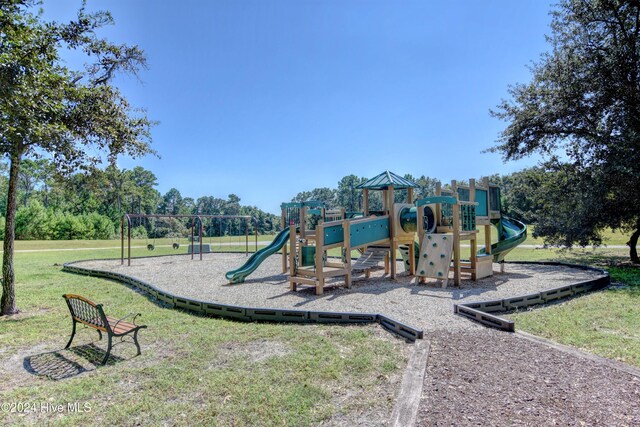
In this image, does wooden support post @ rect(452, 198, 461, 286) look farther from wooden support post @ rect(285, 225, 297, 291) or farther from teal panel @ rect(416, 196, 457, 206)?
wooden support post @ rect(285, 225, 297, 291)

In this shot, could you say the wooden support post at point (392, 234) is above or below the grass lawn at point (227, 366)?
above

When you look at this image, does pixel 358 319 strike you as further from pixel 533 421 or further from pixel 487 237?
pixel 487 237

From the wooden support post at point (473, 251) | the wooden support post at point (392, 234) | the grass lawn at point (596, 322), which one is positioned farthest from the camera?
the wooden support post at point (392, 234)

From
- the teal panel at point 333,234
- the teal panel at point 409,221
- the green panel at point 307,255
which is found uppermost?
the teal panel at point 409,221

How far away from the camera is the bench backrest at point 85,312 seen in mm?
4793

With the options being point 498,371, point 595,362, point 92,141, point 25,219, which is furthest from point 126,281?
point 25,219

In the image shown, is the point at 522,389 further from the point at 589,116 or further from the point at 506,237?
the point at 589,116

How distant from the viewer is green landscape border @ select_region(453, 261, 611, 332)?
17.7 ft

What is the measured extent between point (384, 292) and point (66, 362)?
632 centimetres

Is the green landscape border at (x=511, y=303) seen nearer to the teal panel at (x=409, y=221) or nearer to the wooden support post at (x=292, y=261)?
the teal panel at (x=409, y=221)

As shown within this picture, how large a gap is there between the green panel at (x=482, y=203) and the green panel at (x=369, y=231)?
114 inches

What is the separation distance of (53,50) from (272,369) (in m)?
6.94

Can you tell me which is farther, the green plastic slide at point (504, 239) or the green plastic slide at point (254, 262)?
the green plastic slide at point (504, 239)

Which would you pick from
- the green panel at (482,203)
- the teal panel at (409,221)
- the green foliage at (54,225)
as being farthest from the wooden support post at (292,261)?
the green foliage at (54,225)
